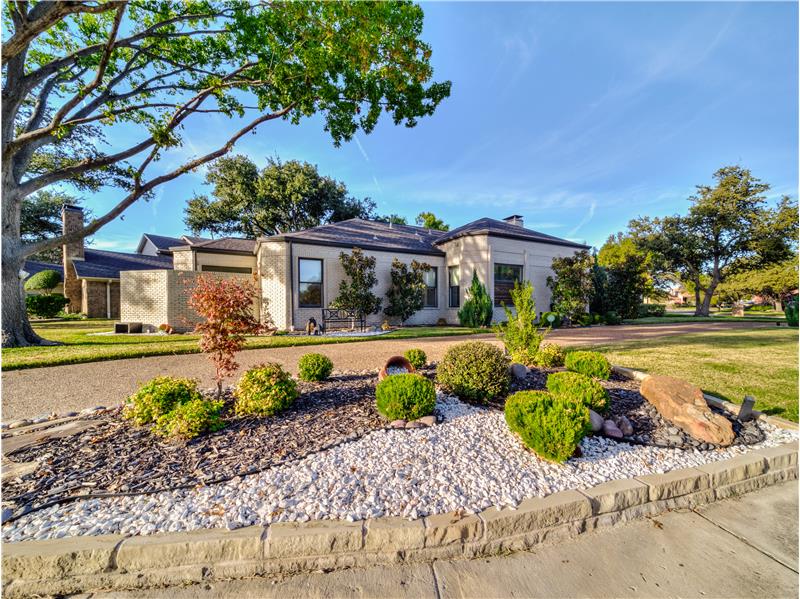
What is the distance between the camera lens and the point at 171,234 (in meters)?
24.8

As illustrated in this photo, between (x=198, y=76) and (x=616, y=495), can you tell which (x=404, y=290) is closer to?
(x=198, y=76)

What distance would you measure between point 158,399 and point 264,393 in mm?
1034

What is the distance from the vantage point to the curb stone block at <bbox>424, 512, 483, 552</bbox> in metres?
1.73

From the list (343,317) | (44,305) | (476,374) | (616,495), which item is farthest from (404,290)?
(44,305)

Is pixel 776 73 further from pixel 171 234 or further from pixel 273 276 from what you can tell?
pixel 171 234

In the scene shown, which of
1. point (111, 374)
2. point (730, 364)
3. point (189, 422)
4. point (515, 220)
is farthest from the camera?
point (515, 220)

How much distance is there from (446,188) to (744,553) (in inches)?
655

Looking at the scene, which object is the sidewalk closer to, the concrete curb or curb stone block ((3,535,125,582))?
the concrete curb

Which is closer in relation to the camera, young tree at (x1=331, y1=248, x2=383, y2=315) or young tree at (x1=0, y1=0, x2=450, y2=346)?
young tree at (x1=0, y1=0, x2=450, y2=346)

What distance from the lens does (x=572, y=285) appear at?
1402 centimetres

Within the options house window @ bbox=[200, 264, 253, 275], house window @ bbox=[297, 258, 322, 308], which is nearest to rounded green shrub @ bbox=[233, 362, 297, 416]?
house window @ bbox=[297, 258, 322, 308]

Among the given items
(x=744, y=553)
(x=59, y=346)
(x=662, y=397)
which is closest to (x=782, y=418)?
(x=662, y=397)

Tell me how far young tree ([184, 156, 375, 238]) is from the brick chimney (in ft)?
18.9

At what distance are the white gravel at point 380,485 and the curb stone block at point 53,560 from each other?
0.12m
